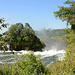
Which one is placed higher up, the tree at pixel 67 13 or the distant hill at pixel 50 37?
the tree at pixel 67 13

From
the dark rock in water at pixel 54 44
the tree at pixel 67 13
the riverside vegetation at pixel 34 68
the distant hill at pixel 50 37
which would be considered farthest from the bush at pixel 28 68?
the distant hill at pixel 50 37

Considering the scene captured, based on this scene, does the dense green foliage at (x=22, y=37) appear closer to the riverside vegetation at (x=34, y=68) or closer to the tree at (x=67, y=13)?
the tree at (x=67, y=13)

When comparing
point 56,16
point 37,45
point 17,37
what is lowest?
point 37,45

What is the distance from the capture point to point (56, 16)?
55.0 ft

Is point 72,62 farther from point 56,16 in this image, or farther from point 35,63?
point 56,16

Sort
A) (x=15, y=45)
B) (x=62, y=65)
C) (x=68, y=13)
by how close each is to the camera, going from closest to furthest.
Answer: (x=62, y=65)
(x=68, y=13)
(x=15, y=45)

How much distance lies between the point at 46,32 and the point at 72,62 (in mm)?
21211

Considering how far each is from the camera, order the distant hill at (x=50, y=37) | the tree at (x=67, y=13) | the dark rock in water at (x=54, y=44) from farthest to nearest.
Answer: the distant hill at (x=50, y=37) → the dark rock in water at (x=54, y=44) → the tree at (x=67, y=13)

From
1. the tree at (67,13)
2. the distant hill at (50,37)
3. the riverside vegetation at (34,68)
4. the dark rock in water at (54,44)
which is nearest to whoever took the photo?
the riverside vegetation at (34,68)

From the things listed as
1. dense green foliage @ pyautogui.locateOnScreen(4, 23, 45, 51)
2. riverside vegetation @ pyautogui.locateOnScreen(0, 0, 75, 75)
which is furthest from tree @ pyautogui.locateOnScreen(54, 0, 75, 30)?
riverside vegetation @ pyautogui.locateOnScreen(0, 0, 75, 75)

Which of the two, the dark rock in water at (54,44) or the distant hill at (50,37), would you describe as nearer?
the dark rock in water at (54,44)

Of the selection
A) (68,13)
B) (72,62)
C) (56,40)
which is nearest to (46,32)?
(56,40)

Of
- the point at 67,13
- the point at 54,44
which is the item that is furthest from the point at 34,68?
the point at 54,44

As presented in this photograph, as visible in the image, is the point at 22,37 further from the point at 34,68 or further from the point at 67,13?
the point at 34,68
